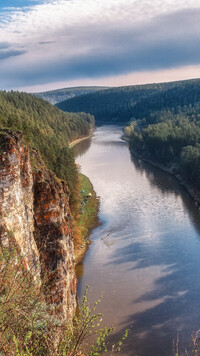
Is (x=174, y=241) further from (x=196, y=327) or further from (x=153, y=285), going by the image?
(x=196, y=327)

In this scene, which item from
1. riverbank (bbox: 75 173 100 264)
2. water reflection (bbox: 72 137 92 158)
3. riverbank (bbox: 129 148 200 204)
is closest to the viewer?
riverbank (bbox: 75 173 100 264)

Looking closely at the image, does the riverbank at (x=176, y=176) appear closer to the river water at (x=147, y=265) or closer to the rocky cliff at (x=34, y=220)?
the river water at (x=147, y=265)

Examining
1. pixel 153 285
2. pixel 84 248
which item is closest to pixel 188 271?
pixel 153 285

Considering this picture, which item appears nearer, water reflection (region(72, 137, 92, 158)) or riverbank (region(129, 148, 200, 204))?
riverbank (region(129, 148, 200, 204))

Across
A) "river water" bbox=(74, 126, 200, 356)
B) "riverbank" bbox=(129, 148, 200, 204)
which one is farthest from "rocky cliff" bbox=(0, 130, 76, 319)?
"riverbank" bbox=(129, 148, 200, 204)

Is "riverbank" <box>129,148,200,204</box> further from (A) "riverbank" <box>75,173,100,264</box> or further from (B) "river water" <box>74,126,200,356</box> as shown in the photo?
(A) "riverbank" <box>75,173,100,264</box>

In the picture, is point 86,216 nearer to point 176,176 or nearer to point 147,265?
point 147,265
